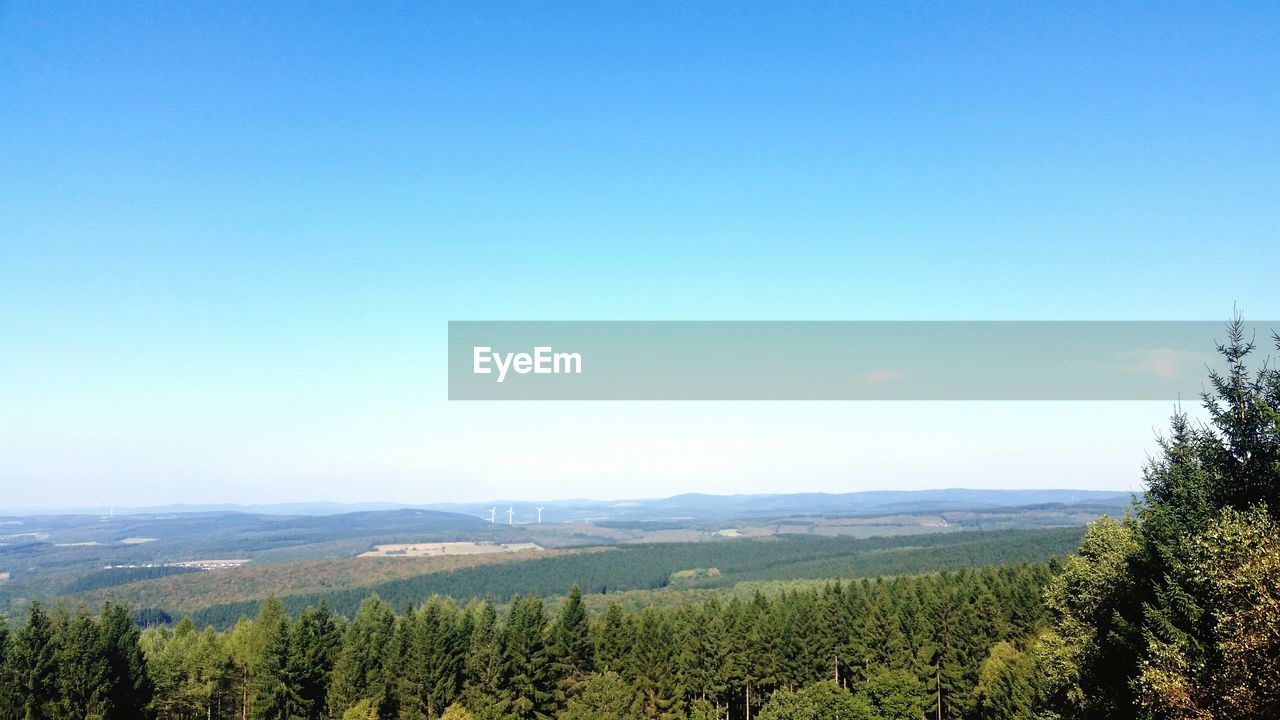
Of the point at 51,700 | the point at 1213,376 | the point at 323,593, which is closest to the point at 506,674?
the point at 51,700

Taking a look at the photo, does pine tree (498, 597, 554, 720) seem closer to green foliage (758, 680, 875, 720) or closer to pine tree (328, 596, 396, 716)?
pine tree (328, 596, 396, 716)

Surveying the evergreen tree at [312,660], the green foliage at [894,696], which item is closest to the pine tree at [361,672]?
the evergreen tree at [312,660]

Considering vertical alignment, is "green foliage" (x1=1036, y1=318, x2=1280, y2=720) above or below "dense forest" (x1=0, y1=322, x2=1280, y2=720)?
above

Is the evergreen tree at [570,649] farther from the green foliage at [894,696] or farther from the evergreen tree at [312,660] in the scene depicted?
the green foliage at [894,696]

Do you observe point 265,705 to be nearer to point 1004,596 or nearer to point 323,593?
point 1004,596

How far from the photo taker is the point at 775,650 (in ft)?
180

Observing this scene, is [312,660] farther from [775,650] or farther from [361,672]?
[775,650]

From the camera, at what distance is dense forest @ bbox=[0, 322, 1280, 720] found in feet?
70.9

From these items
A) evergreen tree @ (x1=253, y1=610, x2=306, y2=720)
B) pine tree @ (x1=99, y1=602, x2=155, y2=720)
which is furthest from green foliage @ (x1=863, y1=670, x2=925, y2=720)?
pine tree @ (x1=99, y1=602, x2=155, y2=720)

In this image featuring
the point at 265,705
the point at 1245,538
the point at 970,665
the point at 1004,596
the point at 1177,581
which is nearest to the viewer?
the point at 1245,538

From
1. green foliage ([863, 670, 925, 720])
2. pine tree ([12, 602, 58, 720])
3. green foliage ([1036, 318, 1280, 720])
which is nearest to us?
green foliage ([1036, 318, 1280, 720])

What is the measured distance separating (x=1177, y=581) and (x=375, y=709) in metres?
42.5

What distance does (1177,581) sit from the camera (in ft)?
69.7

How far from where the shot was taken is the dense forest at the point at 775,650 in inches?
851
